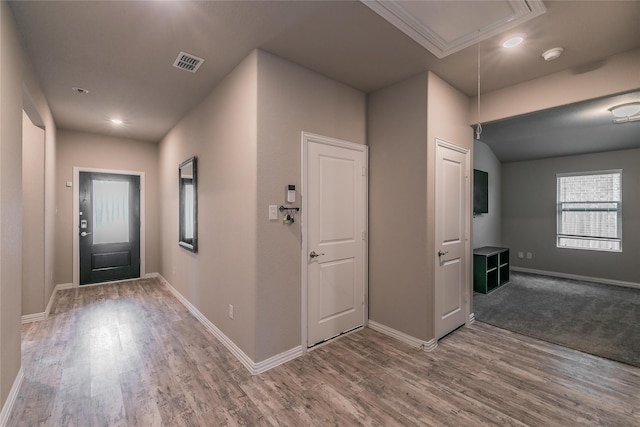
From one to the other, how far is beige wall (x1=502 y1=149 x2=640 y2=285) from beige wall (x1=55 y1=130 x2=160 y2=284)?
763cm

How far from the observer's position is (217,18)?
1988 mm

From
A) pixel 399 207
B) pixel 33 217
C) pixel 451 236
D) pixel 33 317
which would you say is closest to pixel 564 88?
pixel 451 236

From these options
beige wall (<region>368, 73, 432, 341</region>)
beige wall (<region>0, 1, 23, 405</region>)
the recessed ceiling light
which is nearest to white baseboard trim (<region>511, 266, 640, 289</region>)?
beige wall (<region>368, 73, 432, 341</region>)

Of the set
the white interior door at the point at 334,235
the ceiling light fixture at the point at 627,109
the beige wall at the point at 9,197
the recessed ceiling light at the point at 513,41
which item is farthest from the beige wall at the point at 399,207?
the beige wall at the point at 9,197

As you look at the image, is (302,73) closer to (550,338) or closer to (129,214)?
(550,338)

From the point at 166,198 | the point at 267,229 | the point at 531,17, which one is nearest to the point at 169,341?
the point at 267,229

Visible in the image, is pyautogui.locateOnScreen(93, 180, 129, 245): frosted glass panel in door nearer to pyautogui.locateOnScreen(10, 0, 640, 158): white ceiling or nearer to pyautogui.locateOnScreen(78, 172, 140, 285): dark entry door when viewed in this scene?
pyautogui.locateOnScreen(78, 172, 140, 285): dark entry door

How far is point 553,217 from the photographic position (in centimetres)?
588

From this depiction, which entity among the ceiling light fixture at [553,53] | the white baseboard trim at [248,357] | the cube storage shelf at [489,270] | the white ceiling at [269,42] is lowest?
the white baseboard trim at [248,357]

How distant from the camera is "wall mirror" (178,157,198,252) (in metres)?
3.59

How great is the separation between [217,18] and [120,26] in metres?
0.76

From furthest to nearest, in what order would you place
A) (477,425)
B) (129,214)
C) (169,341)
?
(129,214)
(169,341)
(477,425)

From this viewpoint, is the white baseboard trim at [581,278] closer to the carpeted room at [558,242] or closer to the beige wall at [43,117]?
the carpeted room at [558,242]

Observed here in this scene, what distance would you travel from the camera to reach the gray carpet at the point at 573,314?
2875 millimetres
